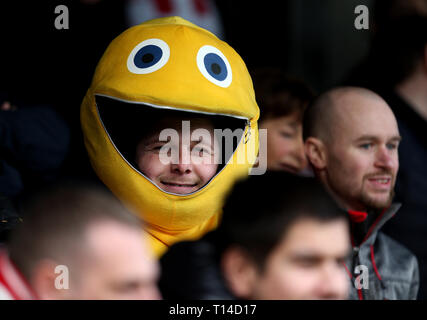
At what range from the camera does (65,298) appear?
3.80ft

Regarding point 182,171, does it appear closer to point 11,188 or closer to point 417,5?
point 11,188

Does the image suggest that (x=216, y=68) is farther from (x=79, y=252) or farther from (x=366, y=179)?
(x=79, y=252)

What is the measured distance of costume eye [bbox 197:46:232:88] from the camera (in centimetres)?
175

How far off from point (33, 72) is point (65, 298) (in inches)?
53.8

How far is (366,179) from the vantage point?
73.4 inches

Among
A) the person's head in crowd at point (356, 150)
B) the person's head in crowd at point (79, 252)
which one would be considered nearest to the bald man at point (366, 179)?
the person's head in crowd at point (356, 150)

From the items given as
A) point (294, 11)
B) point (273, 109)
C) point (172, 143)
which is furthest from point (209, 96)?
point (294, 11)

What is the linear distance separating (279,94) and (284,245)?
108 cm

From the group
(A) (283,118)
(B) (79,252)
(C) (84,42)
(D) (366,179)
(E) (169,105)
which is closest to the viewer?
(B) (79,252)

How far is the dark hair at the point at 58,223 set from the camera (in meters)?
1.13

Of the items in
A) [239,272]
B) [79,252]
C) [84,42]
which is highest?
[84,42]

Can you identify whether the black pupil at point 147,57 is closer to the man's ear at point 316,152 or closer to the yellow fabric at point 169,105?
the yellow fabric at point 169,105

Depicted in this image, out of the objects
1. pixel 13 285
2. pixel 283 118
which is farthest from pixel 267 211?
pixel 283 118

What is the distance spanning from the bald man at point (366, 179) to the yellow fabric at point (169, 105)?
0.24 meters
